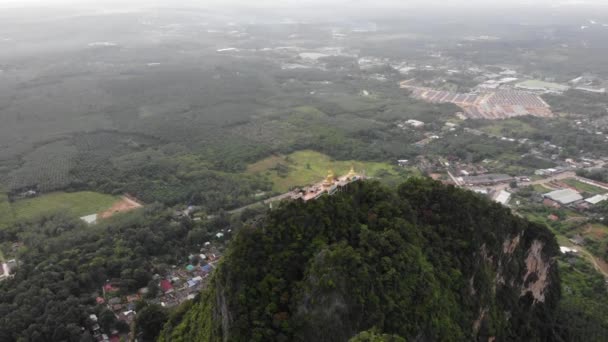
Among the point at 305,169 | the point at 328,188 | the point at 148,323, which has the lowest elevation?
the point at 305,169

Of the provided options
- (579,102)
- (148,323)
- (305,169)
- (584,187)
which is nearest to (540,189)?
(584,187)

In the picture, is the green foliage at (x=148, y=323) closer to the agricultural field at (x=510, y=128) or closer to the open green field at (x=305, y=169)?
the open green field at (x=305, y=169)

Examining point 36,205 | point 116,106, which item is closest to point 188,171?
point 36,205

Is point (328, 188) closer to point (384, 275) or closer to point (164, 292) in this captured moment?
point (384, 275)

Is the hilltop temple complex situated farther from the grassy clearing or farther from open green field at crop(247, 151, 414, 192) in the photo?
the grassy clearing

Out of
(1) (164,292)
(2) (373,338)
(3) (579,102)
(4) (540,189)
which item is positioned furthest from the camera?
(3) (579,102)

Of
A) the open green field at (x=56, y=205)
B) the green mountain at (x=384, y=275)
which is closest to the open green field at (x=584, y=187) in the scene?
the green mountain at (x=384, y=275)
